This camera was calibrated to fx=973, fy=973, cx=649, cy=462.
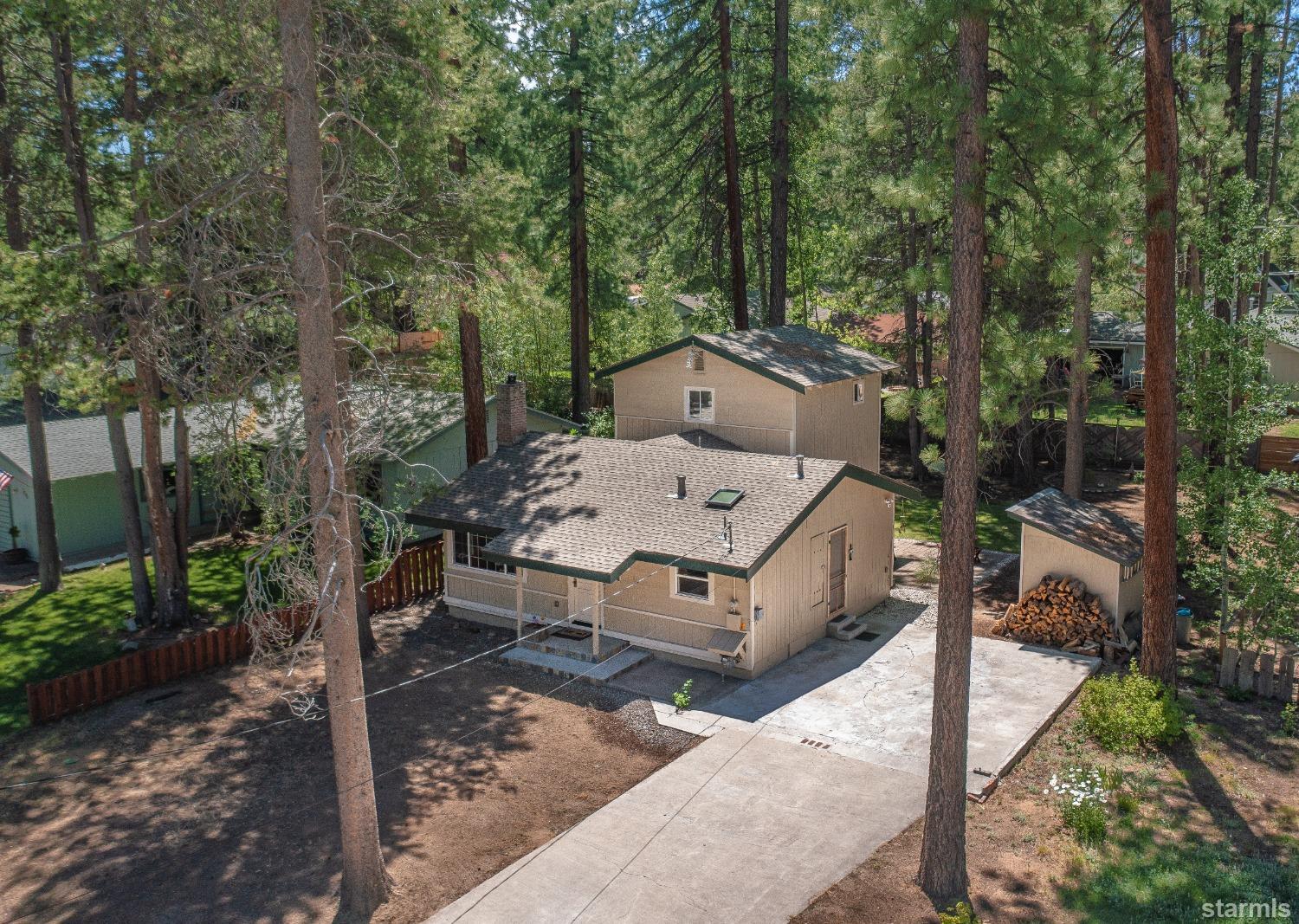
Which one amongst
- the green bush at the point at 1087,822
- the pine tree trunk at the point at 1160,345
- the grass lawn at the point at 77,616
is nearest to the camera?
the green bush at the point at 1087,822

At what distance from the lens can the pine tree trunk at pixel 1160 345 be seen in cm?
1315

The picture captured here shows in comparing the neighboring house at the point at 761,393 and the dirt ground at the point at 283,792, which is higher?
the neighboring house at the point at 761,393

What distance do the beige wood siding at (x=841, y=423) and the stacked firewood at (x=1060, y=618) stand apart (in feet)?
17.2

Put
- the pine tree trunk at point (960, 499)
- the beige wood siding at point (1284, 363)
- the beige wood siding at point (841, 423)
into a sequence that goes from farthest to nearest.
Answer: the beige wood siding at point (1284, 363) < the beige wood siding at point (841, 423) < the pine tree trunk at point (960, 499)

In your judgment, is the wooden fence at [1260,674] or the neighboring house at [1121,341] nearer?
the wooden fence at [1260,674]

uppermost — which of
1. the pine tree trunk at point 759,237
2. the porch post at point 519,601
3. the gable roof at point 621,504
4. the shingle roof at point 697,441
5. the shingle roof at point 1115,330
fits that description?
the pine tree trunk at point 759,237

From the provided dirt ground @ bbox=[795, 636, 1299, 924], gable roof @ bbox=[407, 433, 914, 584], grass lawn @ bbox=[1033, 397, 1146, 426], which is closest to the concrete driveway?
dirt ground @ bbox=[795, 636, 1299, 924]

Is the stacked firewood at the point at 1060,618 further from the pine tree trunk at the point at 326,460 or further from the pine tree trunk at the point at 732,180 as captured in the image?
the pine tree trunk at the point at 326,460

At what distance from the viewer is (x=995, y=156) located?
32.8 ft

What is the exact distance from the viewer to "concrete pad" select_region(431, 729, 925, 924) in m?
10.0

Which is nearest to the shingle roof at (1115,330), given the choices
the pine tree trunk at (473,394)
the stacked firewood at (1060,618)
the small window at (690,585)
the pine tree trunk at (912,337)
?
the pine tree trunk at (912,337)

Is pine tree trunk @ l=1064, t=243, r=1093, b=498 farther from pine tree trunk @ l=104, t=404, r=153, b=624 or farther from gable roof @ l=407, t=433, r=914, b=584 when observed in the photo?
pine tree trunk @ l=104, t=404, r=153, b=624

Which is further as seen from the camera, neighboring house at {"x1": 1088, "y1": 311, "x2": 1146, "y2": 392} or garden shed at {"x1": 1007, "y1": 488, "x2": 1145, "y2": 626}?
neighboring house at {"x1": 1088, "y1": 311, "x2": 1146, "y2": 392}

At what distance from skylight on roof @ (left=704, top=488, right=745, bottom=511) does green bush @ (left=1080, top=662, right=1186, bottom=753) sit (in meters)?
6.27
